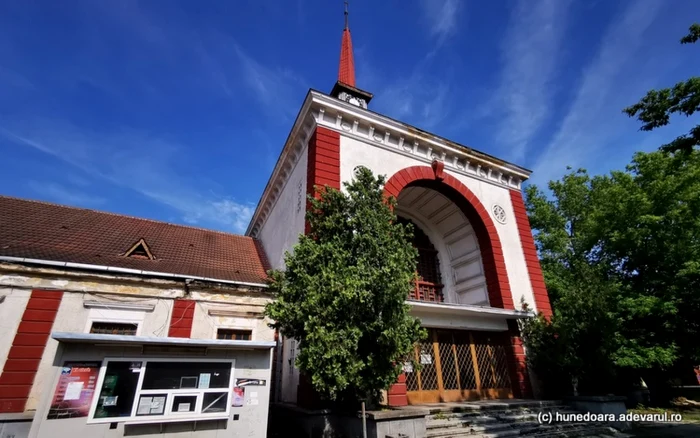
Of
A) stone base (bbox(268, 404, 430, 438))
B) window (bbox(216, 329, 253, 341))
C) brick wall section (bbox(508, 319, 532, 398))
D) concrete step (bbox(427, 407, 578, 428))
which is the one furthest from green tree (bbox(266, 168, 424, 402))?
brick wall section (bbox(508, 319, 532, 398))

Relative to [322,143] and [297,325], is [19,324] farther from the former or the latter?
[322,143]

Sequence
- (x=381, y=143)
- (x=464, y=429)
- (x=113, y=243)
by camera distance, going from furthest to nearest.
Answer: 1. (x=381, y=143)
2. (x=113, y=243)
3. (x=464, y=429)

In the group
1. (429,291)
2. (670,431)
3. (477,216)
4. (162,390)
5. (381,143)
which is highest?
(381,143)

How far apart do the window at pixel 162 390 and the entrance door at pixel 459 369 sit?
20.3ft

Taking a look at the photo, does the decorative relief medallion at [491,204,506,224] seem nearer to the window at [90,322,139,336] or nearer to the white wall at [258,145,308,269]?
the white wall at [258,145,308,269]

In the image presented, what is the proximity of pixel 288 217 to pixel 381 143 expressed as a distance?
15.5ft

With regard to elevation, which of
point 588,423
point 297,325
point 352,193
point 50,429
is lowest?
point 588,423

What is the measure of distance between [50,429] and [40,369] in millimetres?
4505

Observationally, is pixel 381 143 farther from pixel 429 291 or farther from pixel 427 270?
pixel 429 291

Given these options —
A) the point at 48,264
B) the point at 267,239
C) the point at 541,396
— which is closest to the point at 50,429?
the point at 48,264

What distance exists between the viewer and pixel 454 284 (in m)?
15.3

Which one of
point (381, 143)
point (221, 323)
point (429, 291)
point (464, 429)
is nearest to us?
point (464, 429)

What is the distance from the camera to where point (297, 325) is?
704 centimetres

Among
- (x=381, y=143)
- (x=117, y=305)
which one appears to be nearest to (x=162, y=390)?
(x=117, y=305)
